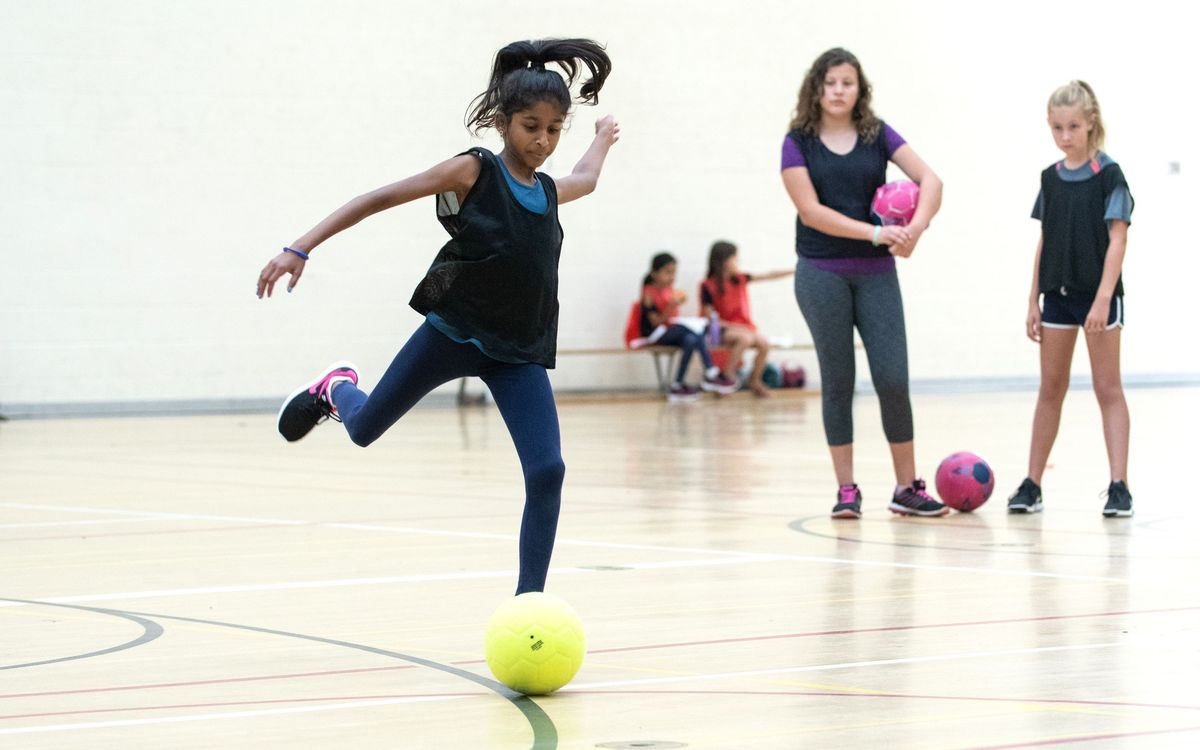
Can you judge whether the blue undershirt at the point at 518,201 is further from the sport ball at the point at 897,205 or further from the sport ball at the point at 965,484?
the sport ball at the point at 965,484

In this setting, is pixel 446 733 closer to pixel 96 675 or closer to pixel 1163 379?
pixel 96 675

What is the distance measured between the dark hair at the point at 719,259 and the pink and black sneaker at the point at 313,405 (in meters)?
12.0

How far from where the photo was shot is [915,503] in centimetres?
705

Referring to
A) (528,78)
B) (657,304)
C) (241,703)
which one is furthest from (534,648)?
(657,304)

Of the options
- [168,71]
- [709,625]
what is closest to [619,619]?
[709,625]

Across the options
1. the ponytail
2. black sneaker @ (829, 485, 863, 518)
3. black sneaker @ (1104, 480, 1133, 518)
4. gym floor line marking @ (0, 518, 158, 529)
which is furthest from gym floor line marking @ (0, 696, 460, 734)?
the ponytail

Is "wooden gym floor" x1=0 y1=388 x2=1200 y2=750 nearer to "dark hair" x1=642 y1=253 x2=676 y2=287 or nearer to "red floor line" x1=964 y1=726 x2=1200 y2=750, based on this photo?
"red floor line" x1=964 y1=726 x2=1200 y2=750

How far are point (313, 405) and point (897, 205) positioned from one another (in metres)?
2.71

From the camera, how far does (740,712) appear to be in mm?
3336

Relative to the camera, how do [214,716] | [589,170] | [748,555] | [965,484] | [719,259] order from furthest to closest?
[719,259] < [965,484] < [748,555] < [589,170] < [214,716]

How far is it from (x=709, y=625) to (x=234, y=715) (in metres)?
1.45

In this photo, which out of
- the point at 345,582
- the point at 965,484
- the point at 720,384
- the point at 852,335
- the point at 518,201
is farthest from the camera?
the point at 720,384

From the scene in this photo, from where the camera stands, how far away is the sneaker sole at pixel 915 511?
7.02m

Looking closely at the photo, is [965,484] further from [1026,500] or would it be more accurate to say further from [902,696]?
[902,696]
